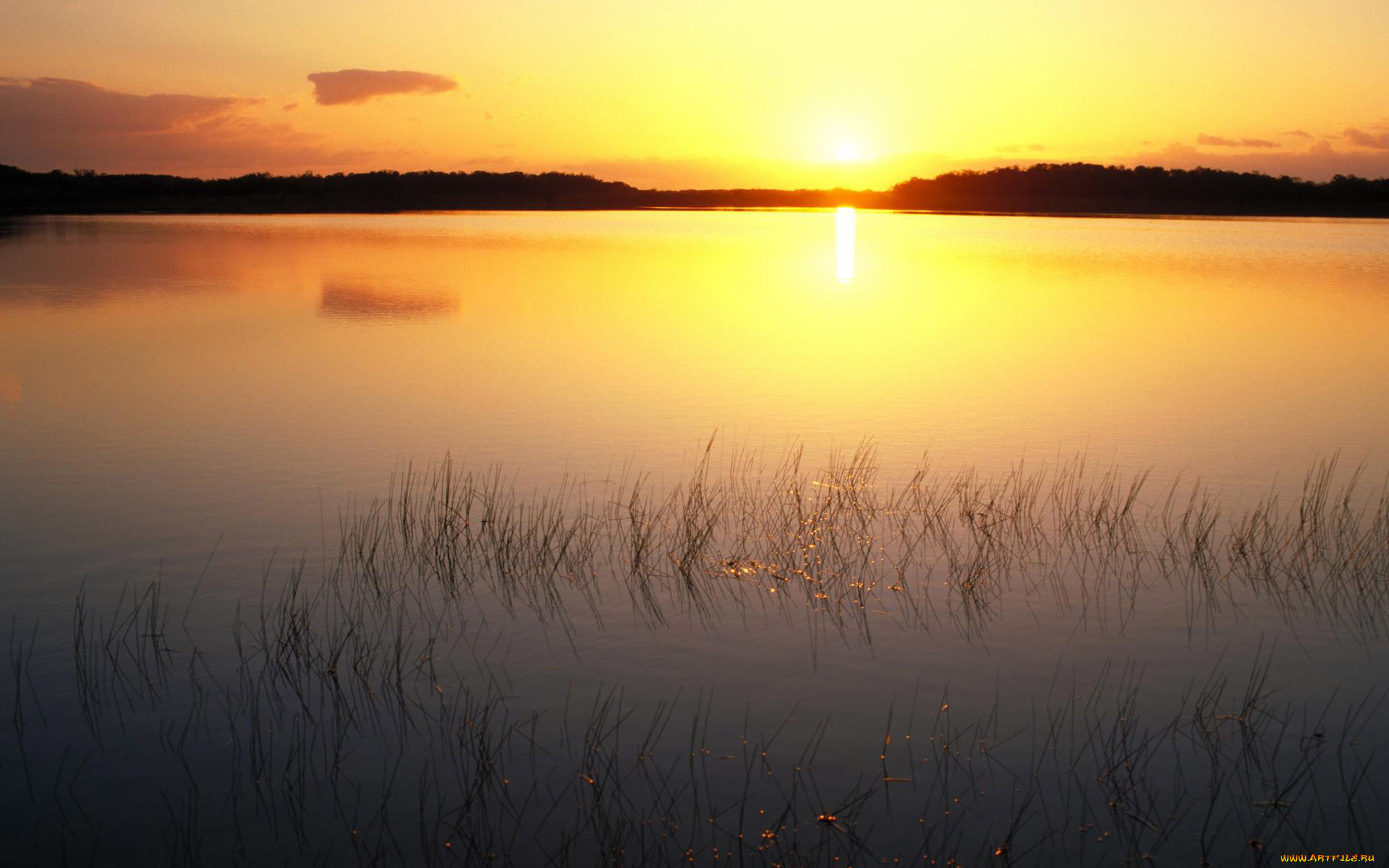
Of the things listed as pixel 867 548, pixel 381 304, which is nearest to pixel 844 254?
pixel 381 304

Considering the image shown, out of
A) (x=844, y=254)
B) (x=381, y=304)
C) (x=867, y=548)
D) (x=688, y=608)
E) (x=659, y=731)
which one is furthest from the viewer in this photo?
(x=844, y=254)

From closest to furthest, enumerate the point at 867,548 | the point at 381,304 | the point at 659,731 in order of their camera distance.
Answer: the point at 659,731 → the point at 867,548 → the point at 381,304

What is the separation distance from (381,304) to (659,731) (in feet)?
61.9

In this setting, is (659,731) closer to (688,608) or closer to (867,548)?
(688,608)

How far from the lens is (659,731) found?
4.86 metres

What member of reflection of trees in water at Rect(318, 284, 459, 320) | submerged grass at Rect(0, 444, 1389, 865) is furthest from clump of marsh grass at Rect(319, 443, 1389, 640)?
reflection of trees in water at Rect(318, 284, 459, 320)

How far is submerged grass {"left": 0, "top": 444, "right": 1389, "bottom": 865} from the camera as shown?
4.09 metres

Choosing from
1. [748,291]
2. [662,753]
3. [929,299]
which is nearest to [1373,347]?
[929,299]

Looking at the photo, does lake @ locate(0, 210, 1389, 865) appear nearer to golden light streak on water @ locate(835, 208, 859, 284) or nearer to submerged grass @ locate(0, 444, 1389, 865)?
submerged grass @ locate(0, 444, 1389, 865)

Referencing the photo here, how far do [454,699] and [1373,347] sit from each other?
54.6ft

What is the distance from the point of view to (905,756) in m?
4.62

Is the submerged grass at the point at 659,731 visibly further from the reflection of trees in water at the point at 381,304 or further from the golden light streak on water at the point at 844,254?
the golden light streak on water at the point at 844,254

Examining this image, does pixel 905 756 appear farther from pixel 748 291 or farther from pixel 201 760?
pixel 748 291

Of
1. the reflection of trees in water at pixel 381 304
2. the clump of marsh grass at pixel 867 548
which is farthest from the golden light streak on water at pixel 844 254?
the clump of marsh grass at pixel 867 548
